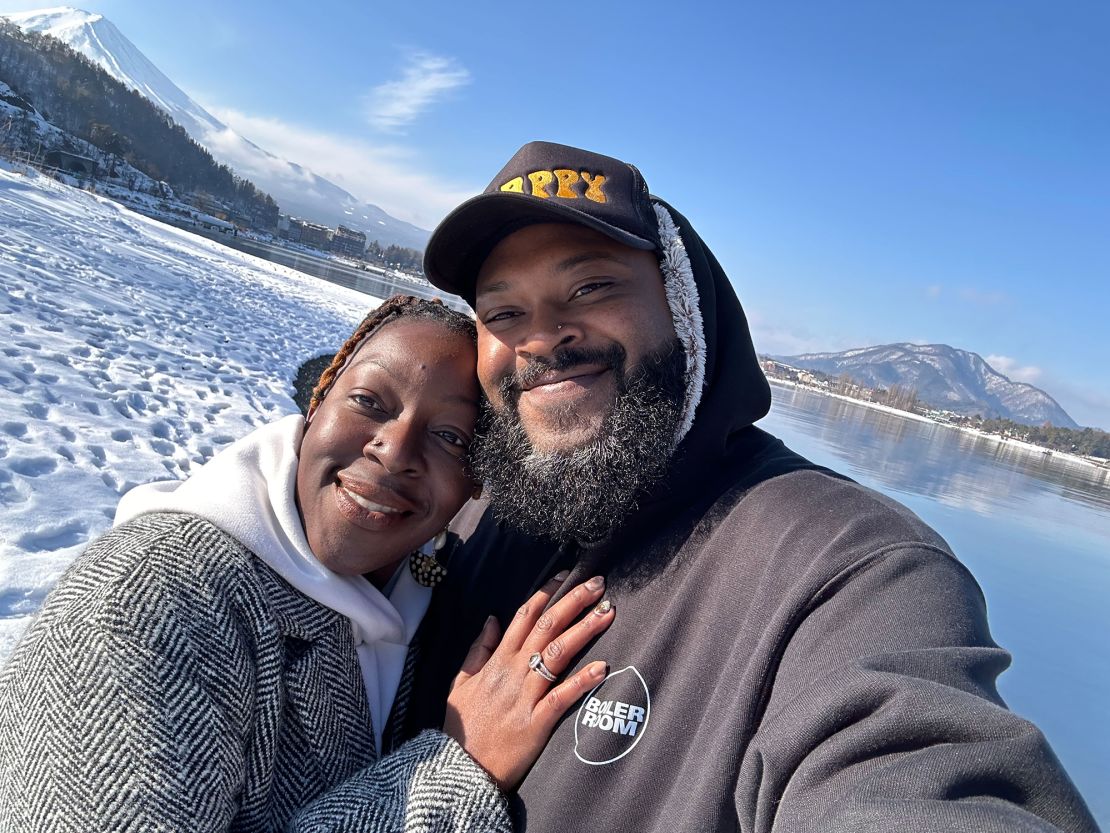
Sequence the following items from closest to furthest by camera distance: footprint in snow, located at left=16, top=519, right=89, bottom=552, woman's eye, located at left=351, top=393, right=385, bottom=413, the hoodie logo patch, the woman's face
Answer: the hoodie logo patch
the woman's face
woman's eye, located at left=351, top=393, right=385, bottom=413
footprint in snow, located at left=16, top=519, right=89, bottom=552

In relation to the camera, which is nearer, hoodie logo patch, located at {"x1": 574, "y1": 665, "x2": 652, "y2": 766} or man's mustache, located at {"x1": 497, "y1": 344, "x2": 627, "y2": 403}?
hoodie logo patch, located at {"x1": 574, "y1": 665, "x2": 652, "y2": 766}

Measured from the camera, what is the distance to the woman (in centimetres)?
99

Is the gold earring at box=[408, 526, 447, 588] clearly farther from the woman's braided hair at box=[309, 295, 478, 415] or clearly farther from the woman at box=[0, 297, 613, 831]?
the woman's braided hair at box=[309, 295, 478, 415]

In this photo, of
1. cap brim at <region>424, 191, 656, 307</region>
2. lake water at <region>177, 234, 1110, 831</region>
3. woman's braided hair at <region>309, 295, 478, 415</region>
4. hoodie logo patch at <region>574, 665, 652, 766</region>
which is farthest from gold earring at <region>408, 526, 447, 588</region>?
lake water at <region>177, 234, 1110, 831</region>

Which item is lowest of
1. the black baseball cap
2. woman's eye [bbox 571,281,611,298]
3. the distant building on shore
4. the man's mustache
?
the man's mustache

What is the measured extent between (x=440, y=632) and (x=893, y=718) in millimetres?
1198

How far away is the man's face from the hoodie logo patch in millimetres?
620

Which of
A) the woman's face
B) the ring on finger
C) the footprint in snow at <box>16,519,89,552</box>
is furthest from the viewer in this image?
the footprint in snow at <box>16,519,89,552</box>

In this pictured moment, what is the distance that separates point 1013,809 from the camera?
736 millimetres

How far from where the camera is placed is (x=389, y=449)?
149 cm

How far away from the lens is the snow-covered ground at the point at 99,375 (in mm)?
3377

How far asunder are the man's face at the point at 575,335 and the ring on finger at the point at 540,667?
0.54 meters

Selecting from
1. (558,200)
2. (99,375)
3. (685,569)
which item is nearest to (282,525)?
(685,569)

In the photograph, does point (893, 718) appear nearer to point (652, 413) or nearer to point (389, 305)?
point (652, 413)
